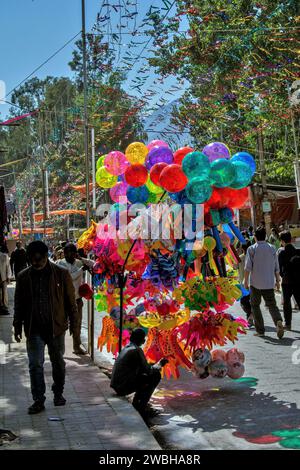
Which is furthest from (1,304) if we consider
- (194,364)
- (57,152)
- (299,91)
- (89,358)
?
(57,152)

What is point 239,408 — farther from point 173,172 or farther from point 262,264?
point 262,264

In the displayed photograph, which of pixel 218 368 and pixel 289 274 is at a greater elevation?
pixel 289 274

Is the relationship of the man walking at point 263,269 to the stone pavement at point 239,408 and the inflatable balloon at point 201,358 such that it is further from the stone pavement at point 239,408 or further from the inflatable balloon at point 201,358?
the inflatable balloon at point 201,358

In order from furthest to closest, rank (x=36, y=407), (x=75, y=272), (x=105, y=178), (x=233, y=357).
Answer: (x=75, y=272), (x=105, y=178), (x=233, y=357), (x=36, y=407)

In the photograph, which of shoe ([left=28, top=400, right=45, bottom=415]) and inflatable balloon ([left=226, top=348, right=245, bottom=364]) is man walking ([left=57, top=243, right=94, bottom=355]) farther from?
shoe ([left=28, top=400, right=45, bottom=415])

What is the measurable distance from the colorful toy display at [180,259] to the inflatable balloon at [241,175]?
0.01 metres

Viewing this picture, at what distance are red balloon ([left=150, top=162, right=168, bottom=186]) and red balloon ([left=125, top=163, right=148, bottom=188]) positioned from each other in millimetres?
254

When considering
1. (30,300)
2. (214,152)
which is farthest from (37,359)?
(214,152)

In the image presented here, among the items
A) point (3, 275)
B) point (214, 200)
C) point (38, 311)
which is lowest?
point (3, 275)

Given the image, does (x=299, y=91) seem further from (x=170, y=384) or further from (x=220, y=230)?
(x=170, y=384)

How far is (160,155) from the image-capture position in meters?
8.23

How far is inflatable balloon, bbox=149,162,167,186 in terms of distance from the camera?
7.84 m

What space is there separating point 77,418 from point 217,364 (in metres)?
1.98

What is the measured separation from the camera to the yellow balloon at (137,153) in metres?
8.40
